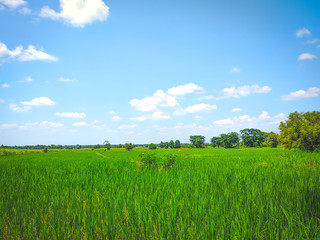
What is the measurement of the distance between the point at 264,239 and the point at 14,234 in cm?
302

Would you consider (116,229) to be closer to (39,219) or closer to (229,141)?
(39,219)

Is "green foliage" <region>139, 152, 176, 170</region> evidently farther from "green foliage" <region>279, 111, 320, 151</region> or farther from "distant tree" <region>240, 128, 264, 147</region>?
"distant tree" <region>240, 128, 264, 147</region>

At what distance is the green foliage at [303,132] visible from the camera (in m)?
15.8

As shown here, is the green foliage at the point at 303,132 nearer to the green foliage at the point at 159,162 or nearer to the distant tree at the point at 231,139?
the green foliage at the point at 159,162

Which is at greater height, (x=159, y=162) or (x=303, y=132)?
(x=303, y=132)

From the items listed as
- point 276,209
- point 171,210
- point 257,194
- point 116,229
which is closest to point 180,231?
point 171,210

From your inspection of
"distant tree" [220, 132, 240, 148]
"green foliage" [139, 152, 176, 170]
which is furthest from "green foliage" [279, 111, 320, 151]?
"distant tree" [220, 132, 240, 148]

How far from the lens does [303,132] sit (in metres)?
15.8

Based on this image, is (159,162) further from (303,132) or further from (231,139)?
(231,139)

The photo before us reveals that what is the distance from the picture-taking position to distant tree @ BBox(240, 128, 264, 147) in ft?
287

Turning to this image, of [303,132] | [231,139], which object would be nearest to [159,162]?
[303,132]

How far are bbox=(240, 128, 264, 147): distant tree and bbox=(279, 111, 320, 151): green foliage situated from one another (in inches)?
3094

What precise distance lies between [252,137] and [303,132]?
88616 millimetres

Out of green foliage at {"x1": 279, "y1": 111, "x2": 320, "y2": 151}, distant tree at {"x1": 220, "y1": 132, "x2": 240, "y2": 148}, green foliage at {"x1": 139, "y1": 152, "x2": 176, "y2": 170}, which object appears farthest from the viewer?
distant tree at {"x1": 220, "y1": 132, "x2": 240, "y2": 148}
